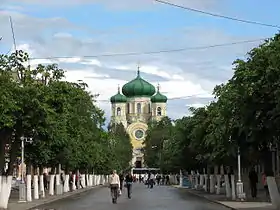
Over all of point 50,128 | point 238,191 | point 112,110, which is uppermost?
point 112,110

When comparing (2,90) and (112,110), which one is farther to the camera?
(112,110)

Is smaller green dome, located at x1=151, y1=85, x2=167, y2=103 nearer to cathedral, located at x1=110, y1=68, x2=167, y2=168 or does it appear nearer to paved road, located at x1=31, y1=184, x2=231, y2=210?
cathedral, located at x1=110, y1=68, x2=167, y2=168

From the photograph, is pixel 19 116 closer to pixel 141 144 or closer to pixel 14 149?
pixel 14 149

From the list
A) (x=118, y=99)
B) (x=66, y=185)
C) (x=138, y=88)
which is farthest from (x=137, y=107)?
(x=66, y=185)

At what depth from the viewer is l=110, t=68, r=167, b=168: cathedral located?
16988cm

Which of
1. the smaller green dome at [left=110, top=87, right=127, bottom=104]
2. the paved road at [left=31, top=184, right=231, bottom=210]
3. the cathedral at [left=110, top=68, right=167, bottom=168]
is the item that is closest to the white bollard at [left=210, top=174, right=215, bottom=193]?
the paved road at [left=31, top=184, right=231, bottom=210]

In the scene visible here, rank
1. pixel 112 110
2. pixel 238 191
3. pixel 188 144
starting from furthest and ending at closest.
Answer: pixel 112 110 → pixel 188 144 → pixel 238 191

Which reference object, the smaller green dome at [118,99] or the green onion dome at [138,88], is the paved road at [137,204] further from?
the smaller green dome at [118,99]

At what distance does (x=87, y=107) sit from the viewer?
219 feet

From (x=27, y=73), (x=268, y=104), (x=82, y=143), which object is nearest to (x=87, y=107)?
(x=82, y=143)

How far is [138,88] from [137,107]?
23.8ft

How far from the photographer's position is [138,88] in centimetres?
16925

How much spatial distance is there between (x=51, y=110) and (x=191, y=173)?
157 feet

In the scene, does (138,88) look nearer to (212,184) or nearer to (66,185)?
(66,185)
